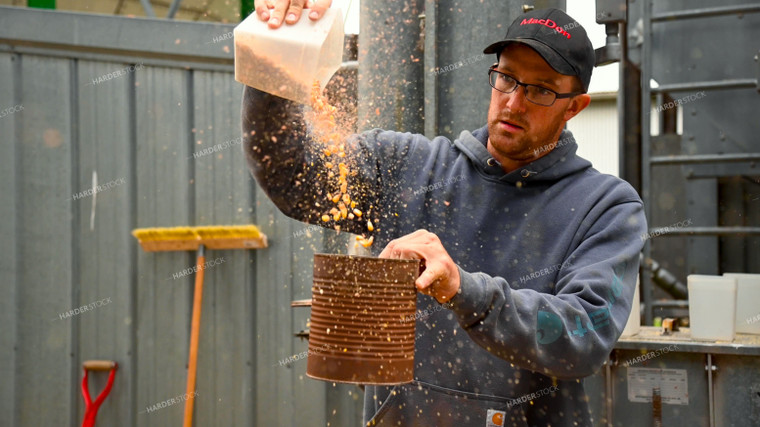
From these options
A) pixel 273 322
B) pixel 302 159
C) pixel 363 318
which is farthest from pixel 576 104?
pixel 273 322

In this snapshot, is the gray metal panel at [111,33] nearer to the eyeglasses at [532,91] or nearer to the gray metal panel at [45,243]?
the gray metal panel at [45,243]

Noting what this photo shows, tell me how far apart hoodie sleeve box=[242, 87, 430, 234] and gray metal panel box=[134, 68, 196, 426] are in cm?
284

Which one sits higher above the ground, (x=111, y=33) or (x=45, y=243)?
(x=111, y=33)

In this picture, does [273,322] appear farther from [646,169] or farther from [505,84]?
[505,84]

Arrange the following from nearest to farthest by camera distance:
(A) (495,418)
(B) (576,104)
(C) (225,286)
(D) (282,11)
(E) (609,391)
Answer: (D) (282,11) < (A) (495,418) < (B) (576,104) < (E) (609,391) < (C) (225,286)

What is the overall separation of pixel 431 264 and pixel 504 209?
1.99 ft

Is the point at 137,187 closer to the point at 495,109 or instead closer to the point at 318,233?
the point at 318,233

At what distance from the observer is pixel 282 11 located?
6.18ft

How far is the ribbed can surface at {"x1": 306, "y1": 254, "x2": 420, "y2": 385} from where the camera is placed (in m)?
1.61

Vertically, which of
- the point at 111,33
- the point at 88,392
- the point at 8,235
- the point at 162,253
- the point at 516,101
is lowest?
the point at 88,392

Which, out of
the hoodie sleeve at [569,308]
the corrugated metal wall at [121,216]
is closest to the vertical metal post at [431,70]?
Result: the hoodie sleeve at [569,308]

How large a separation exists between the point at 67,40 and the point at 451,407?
12.5 ft

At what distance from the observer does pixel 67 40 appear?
4.97 metres

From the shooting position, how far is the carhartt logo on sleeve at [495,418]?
2014 millimetres
